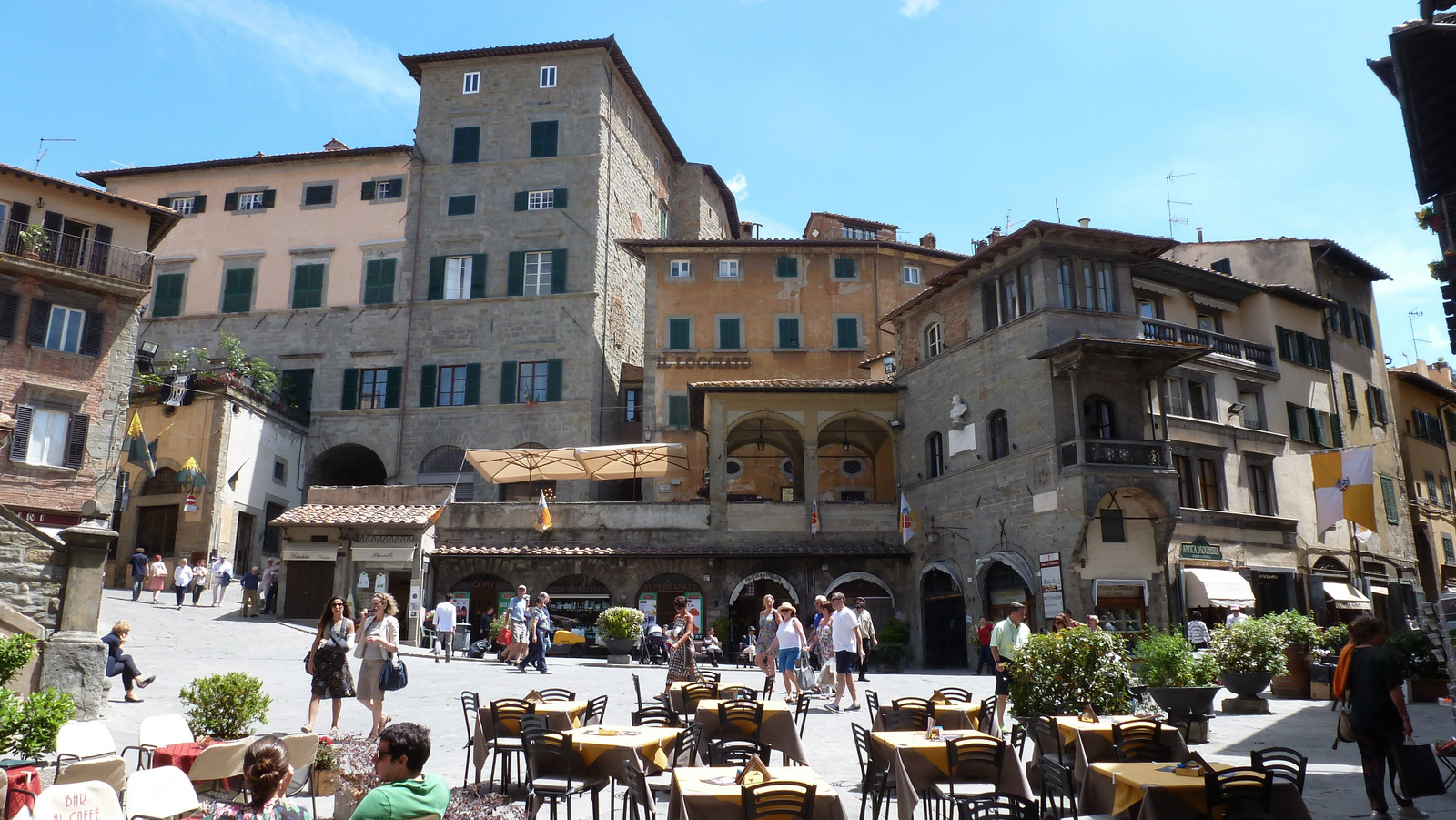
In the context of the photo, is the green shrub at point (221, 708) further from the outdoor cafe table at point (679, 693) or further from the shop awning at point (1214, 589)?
the shop awning at point (1214, 589)

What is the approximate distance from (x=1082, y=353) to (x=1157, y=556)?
4.96m

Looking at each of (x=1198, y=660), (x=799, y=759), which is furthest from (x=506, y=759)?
(x=1198, y=660)

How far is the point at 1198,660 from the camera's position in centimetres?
1278

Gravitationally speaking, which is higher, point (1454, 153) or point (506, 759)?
point (1454, 153)

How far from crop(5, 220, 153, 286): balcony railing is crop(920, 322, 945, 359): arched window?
2103 cm

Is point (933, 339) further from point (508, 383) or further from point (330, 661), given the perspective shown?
point (330, 661)

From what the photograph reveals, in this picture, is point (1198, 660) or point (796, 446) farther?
point (796, 446)

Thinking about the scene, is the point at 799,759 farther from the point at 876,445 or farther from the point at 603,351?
the point at 603,351

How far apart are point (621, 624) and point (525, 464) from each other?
8.67m

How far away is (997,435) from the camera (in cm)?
2672

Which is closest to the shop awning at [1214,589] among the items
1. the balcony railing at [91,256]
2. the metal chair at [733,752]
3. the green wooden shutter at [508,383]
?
the metal chair at [733,752]

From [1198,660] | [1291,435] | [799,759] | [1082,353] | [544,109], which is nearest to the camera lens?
[799,759]

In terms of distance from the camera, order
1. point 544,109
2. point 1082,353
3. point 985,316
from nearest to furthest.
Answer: point 1082,353 < point 985,316 < point 544,109

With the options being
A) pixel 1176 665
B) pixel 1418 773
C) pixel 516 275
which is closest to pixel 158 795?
pixel 1418 773
